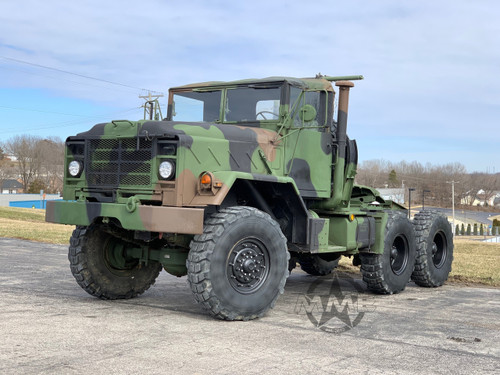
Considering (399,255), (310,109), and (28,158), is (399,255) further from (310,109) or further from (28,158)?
(28,158)

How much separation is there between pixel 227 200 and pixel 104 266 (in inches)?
74.8

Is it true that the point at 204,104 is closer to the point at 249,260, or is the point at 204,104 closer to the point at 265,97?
the point at 265,97

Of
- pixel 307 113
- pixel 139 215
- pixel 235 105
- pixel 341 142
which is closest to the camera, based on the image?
pixel 139 215

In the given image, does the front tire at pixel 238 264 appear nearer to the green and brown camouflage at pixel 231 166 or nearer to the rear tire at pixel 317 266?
the green and brown camouflage at pixel 231 166

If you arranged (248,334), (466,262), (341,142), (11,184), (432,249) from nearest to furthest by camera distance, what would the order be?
(248,334) < (341,142) < (432,249) < (466,262) < (11,184)

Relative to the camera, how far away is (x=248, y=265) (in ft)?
23.7

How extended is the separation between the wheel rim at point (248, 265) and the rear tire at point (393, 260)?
275 centimetres

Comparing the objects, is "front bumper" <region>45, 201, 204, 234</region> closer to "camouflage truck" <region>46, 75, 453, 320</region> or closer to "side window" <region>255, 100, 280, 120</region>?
"camouflage truck" <region>46, 75, 453, 320</region>

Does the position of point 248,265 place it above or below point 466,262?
above

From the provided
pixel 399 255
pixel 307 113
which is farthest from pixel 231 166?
pixel 399 255

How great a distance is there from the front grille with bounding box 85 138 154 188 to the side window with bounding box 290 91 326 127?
2.14 metres

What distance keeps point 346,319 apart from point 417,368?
7.21 ft

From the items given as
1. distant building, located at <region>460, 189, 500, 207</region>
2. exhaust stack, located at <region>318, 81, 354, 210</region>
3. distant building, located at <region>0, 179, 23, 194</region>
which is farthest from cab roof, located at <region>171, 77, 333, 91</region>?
distant building, located at <region>460, 189, 500, 207</region>

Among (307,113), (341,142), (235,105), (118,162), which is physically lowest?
(118,162)
